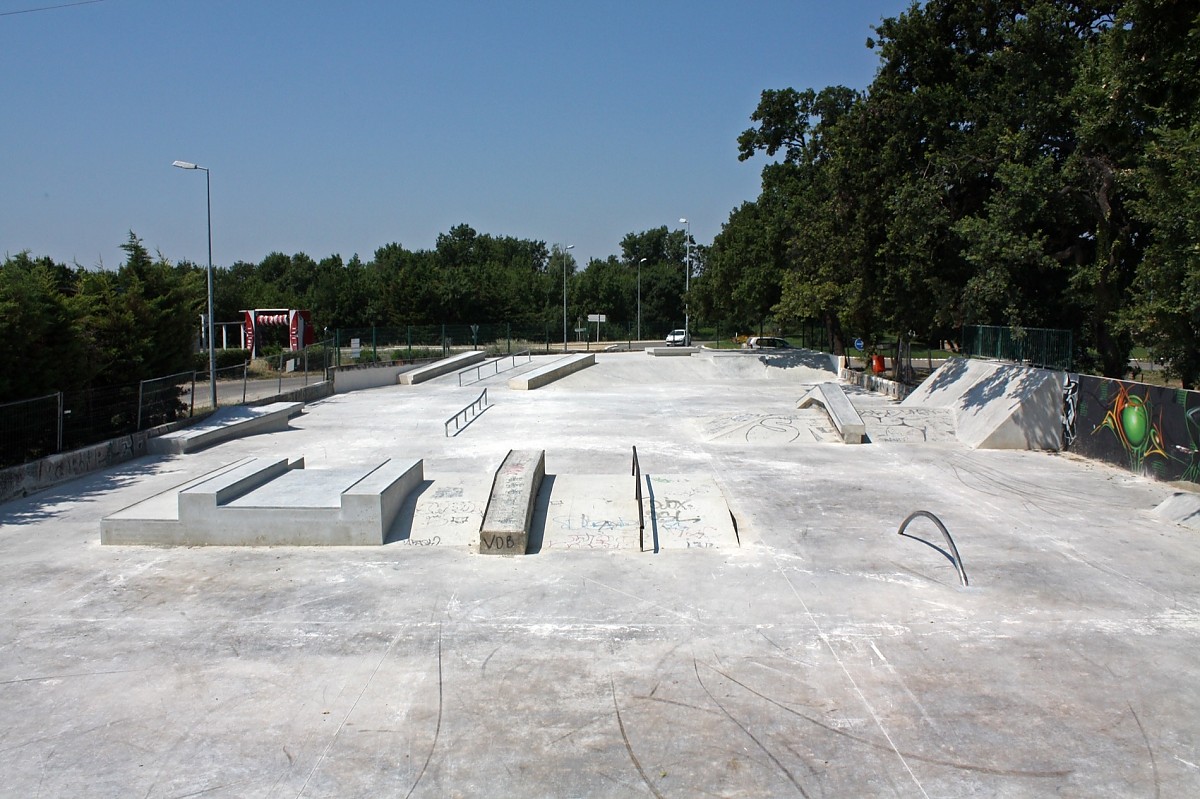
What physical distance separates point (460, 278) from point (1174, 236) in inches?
2362

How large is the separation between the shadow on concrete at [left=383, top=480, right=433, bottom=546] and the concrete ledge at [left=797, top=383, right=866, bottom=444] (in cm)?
1116

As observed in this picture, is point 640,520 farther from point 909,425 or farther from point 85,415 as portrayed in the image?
point 909,425

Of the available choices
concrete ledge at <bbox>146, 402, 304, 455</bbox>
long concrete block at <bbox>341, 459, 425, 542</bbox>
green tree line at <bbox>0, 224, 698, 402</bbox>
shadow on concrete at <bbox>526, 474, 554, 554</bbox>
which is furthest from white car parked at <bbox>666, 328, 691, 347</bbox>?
long concrete block at <bbox>341, 459, 425, 542</bbox>

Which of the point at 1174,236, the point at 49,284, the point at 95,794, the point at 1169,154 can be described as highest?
the point at 1169,154

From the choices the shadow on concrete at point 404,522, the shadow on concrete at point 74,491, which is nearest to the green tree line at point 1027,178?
the shadow on concrete at point 404,522

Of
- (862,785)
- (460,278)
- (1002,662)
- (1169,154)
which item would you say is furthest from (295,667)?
(460,278)

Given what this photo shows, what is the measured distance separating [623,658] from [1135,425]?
13.9 meters

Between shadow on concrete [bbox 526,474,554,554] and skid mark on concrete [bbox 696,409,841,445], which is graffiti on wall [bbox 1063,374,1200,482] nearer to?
skid mark on concrete [bbox 696,409,841,445]

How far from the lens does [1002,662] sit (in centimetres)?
745

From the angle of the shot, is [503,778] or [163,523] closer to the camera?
[503,778]

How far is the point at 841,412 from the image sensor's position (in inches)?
826

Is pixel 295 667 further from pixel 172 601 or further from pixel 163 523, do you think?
pixel 163 523

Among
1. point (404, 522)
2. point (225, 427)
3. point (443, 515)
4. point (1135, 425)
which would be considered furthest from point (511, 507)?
point (1135, 425)

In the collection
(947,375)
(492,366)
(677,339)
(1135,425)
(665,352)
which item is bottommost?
(1135,425)
